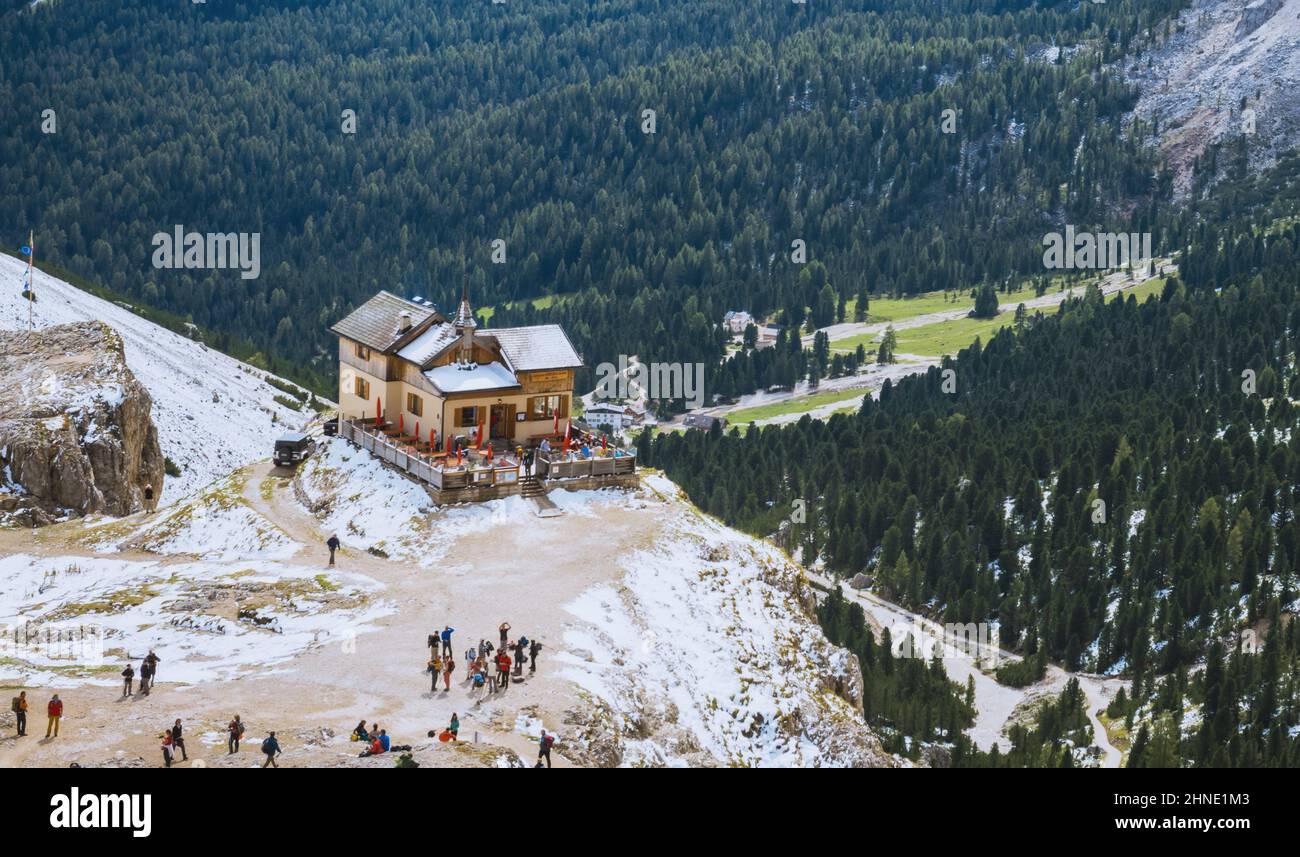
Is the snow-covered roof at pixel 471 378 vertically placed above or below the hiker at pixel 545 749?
above

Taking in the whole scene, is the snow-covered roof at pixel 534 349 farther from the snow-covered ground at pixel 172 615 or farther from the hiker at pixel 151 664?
the hiker at pixel 151 664

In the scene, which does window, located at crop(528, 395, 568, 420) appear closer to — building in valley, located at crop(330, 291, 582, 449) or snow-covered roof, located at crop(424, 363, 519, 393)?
building in valley, located at crop(330, 291, 582, 449)

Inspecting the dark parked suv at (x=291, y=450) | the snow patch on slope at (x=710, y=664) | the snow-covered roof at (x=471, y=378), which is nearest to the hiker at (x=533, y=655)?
the snow patch on slope at (x=710, y=664)

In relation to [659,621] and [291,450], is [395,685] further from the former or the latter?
[291,450]

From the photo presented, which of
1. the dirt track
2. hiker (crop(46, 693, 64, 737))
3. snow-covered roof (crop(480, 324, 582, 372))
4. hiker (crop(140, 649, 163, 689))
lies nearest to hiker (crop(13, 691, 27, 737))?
the dirt track
